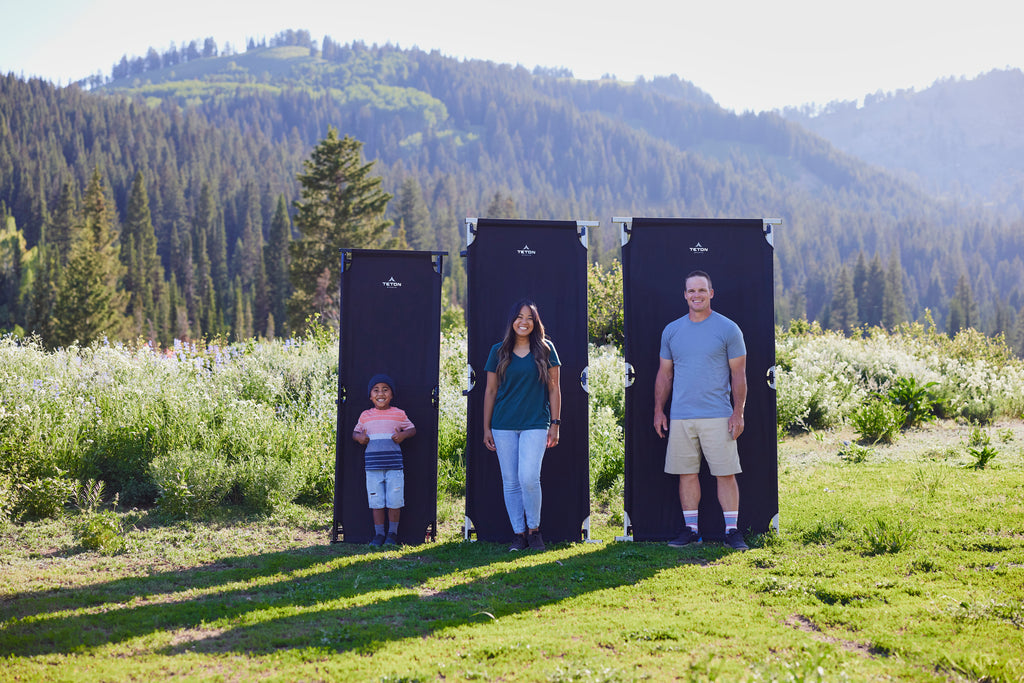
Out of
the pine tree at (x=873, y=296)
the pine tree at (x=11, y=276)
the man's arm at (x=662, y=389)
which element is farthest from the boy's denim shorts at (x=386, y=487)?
the pine tree at (x=873, y=296)

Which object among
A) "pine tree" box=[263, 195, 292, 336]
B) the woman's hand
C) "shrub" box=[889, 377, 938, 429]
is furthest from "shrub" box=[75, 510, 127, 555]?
"pine tree" box=[263, 195, 292, 336]

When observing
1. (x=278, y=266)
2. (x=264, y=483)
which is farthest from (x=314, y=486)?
(x=278, y=266)

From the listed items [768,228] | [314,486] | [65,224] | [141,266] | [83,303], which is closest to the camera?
[768,228]

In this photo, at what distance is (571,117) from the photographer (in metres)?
196

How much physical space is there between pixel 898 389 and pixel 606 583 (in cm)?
806

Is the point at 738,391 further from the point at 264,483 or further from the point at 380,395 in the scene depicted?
the point at 264,483

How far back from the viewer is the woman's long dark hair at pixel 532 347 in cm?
554

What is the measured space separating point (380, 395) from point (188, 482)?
79.9 inches

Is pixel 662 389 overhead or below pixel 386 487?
overhead

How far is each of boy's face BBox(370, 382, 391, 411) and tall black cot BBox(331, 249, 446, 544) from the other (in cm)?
23

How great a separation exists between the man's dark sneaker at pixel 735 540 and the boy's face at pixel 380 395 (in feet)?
9.45

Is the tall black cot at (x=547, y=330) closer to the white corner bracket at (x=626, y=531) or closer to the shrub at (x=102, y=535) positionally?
the white corner bracket at (x=626, y=531)

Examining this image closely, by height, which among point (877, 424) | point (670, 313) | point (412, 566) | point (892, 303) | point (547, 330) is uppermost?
point (892, 303)

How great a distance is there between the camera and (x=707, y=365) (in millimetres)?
5512
